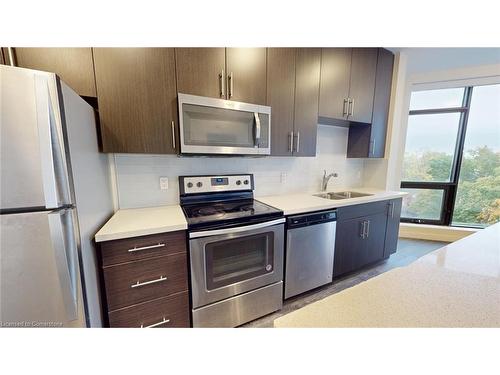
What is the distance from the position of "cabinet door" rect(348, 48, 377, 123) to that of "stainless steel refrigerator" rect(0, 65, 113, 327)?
251cm

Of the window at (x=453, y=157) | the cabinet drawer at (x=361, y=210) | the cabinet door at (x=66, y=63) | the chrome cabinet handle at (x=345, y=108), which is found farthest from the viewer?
the window at (x=453, y=157)

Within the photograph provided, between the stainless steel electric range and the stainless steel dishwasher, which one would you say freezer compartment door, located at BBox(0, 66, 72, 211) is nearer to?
the stainless steel electric range

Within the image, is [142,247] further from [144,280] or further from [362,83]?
[362,83]

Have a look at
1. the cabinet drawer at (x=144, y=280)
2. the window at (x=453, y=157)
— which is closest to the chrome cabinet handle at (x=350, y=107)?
the window at (x=453, y=157)

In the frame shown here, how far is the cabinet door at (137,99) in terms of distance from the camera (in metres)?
1.25

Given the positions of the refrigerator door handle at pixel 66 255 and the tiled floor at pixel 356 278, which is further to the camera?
the tiled floor at pixel 356 278

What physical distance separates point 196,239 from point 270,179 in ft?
3.95

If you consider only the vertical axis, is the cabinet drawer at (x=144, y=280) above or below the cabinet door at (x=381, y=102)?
below

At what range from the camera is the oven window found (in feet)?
4.56

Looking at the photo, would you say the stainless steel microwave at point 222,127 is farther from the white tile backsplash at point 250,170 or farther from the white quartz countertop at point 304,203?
the white quartz countertop at point 304,203

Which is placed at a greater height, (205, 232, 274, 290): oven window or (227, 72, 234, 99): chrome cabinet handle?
(227, 72, 234, 99): chrome cabinet handle

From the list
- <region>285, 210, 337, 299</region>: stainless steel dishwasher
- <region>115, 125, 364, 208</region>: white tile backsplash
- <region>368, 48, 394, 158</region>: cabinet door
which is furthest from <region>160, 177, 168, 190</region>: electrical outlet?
<region>368, 48, 394, 158</region>: cabinet door

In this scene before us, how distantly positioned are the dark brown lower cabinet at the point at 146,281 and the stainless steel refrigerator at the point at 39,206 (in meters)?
0.19
